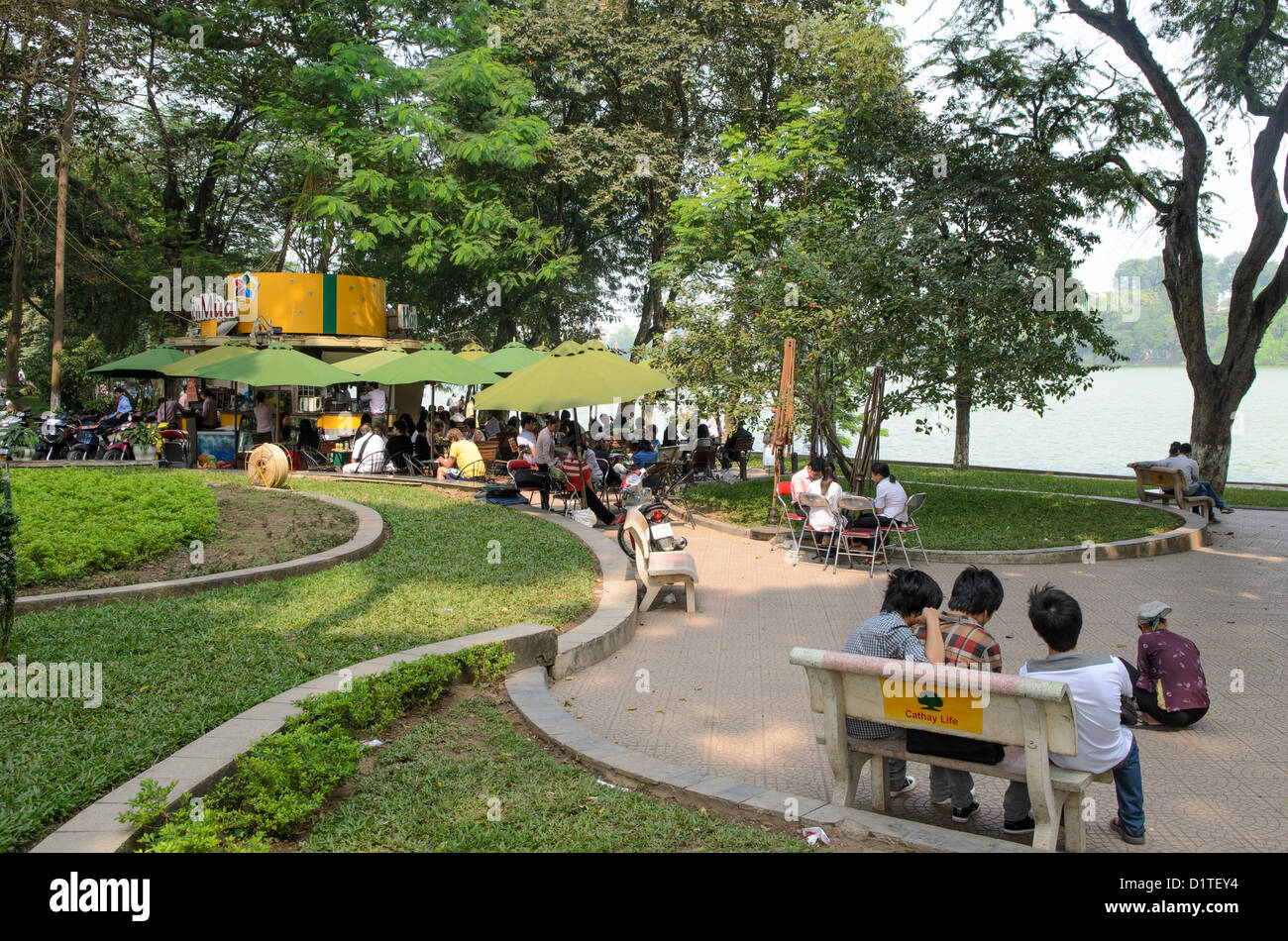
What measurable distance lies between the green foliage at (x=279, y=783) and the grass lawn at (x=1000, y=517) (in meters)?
8.84

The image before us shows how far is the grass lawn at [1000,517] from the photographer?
1299cm

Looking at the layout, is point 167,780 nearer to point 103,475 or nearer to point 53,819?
point 53,819

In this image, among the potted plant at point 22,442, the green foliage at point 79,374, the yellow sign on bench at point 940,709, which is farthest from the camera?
the green foliage at point 79,374

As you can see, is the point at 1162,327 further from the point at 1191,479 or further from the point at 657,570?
the point at 657,570

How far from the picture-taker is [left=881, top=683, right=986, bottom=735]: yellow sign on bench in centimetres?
411

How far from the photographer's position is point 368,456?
19094mm

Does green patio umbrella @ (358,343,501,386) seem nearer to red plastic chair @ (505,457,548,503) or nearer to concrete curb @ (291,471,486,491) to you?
concrete curb @ (291,471,486,491)

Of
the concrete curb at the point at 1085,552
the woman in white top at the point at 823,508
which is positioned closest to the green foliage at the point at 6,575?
the woman in white top at the point at 823,508

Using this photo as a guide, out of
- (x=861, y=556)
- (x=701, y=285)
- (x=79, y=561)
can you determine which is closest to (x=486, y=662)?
(x=79, y=561)

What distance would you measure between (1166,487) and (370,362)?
16.2 meters

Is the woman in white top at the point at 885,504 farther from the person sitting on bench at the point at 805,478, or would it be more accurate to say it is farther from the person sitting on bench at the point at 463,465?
the person sitting on bench at the point at 463,465

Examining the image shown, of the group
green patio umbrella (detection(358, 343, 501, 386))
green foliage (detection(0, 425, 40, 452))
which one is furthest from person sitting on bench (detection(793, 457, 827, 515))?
green foliage (detection(0, 425, 40, 452))

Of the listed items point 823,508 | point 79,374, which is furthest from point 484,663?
point 79,374
